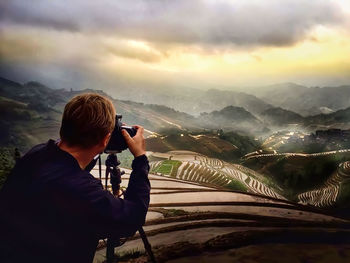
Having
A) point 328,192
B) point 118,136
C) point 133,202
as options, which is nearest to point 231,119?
point 328,192

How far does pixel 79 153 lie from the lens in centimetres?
156

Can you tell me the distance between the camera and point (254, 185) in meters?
6.00

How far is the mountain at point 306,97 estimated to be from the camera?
698 cm

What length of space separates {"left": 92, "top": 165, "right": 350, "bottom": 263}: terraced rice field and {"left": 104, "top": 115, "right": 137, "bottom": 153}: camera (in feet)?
8.59

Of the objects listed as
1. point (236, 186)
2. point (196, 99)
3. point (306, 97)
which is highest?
point (306, 97)

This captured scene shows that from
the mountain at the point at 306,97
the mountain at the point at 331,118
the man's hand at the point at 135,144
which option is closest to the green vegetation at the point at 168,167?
the mountain at the point at 306,97

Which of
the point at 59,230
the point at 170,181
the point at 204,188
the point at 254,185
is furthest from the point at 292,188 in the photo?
the point at 59,230

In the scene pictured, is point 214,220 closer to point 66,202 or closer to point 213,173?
point 213,173

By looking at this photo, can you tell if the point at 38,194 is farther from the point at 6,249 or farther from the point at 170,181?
the point at 170,181

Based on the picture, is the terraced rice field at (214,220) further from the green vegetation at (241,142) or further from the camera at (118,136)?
the camera at (118,136)

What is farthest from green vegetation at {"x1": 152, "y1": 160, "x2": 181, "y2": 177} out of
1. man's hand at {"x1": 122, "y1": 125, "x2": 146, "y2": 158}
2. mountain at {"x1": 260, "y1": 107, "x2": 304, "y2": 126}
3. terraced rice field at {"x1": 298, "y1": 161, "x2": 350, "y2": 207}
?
man's hand at {"x1": 122, "y1": 125, "x2": 146, "y2": 158}

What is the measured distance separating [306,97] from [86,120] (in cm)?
717

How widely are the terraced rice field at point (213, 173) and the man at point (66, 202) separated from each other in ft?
15.5

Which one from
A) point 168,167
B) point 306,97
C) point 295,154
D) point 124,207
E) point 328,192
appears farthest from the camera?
point 306,97
